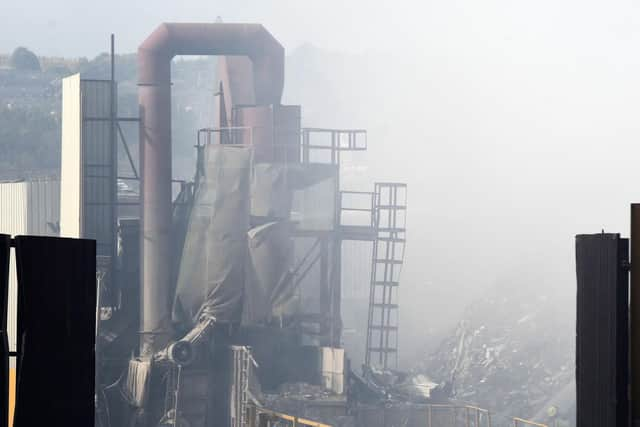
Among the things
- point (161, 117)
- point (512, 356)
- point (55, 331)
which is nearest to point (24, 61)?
point (512, 356)

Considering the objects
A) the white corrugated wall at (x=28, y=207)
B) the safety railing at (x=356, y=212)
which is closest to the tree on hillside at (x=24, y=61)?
the safety railing at (x=356, y=212)

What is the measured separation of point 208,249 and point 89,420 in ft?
82.1

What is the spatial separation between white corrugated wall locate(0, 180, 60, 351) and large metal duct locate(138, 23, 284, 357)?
445cm

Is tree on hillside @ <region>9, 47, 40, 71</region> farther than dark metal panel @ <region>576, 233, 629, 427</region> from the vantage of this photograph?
Yes

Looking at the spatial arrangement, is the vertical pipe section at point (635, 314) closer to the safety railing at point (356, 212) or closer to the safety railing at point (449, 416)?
the safety railing at point (449, 416)

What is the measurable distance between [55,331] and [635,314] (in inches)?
99.0

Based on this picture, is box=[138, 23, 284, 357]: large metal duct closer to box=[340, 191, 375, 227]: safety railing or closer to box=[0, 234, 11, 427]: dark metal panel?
box=[0, 234, 11, 427]: dark metal panel

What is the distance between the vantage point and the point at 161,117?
30.8 metres

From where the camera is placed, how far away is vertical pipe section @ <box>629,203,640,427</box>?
17.1 ft

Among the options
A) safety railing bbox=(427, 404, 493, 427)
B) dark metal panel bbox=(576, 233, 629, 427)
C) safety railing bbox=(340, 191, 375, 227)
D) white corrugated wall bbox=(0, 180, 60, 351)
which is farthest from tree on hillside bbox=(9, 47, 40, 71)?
dark metal panel bbox=(576, 233, 629, 427)

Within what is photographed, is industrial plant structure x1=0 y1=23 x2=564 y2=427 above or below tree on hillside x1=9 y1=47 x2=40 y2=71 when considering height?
below

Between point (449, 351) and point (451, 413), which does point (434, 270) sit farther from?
point (451, 413)

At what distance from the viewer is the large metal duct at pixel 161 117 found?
30.4 metres

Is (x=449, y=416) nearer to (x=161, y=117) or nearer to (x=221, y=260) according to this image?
(x=221, y=260)
